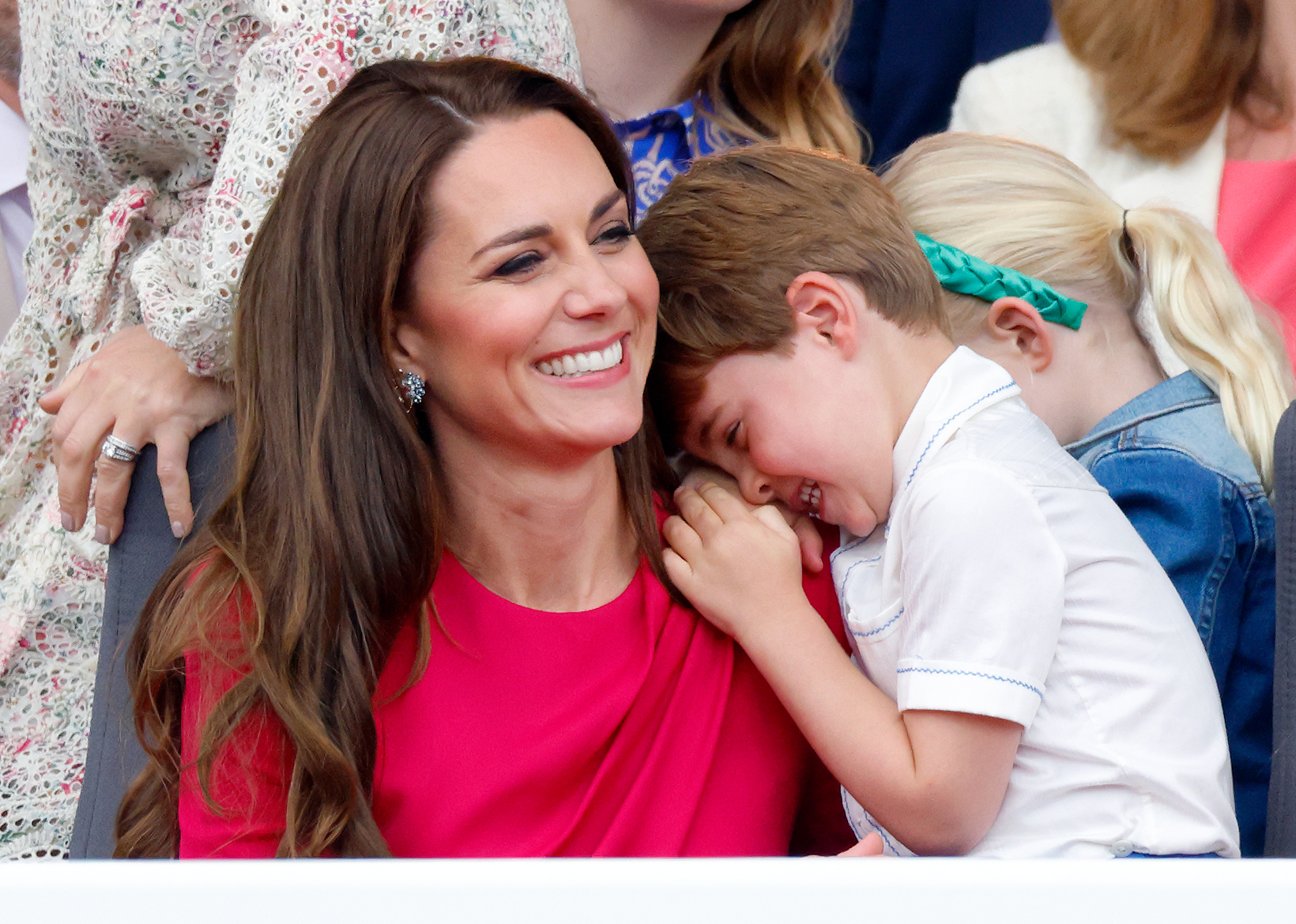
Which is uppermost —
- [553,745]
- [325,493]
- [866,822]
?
[325,493]

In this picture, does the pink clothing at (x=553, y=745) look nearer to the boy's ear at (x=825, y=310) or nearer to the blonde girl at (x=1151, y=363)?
the boy's ear at (x=825, y=310)

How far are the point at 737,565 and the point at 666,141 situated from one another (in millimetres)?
824

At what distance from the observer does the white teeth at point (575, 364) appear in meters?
1.16

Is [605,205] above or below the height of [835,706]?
above

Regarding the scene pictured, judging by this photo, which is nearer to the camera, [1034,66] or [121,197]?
[121,197]

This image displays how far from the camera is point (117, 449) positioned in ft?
4.29

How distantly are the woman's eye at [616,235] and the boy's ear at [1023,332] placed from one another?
1.55 feet

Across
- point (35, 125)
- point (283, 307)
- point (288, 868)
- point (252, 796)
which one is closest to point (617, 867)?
point (288, 868)

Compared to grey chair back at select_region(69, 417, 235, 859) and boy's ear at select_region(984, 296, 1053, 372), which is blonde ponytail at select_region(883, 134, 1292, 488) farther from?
grey chair back at select_region(69, 417, 235, 859)

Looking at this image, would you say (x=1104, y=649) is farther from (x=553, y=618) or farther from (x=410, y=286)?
(x=410, y=286)

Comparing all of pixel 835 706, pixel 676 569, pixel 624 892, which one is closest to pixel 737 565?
pixel 676 569

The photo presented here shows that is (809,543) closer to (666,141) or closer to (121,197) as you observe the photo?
(666,141)

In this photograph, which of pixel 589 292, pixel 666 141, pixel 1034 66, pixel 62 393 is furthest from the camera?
pixel 1034 66

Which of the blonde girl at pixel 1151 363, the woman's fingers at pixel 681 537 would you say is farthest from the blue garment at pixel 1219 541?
the woman's fingers at pixel 681 537
